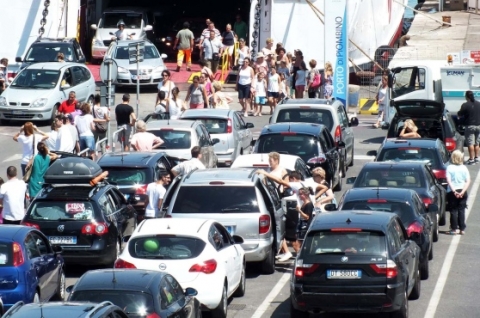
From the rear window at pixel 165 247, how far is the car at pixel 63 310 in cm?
429

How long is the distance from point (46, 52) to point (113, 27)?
653cm

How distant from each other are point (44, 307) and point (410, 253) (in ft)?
21.2

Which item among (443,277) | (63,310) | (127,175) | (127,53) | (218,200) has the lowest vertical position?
(443,277)

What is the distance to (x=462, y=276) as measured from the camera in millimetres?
18719

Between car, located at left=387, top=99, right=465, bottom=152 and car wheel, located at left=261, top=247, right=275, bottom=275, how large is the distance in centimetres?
990

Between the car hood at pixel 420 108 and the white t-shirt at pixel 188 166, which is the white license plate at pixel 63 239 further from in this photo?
the car hood at pixel 420 108

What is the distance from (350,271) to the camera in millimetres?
14914

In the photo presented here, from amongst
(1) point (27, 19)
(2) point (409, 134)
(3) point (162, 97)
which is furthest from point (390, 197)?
(1) point (27, 19)

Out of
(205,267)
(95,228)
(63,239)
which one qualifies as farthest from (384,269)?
(63,239)

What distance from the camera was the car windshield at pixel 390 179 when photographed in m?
21.0

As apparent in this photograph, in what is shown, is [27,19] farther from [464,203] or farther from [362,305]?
[362,305]

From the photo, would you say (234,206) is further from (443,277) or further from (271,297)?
(443,277)

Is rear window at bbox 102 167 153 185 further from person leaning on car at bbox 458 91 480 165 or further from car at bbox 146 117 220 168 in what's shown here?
person leaning on car at bbox 458 91 480 165

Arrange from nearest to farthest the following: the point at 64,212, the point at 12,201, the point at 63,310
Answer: the point at 63,310 → the point at 64,212 → the point at 12,201
